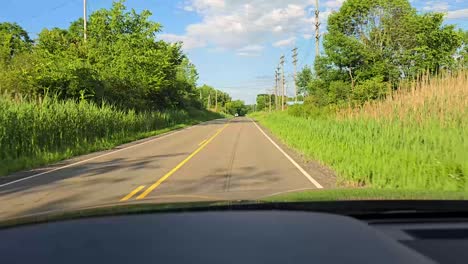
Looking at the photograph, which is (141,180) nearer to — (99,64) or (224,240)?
(224,240)

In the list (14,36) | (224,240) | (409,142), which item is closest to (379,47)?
(409,142)

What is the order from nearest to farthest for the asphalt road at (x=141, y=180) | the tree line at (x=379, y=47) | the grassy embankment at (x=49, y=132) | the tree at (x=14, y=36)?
the asphalt road at (x=141, y=180) → the grassy embankment at (x=49, y=132) → the tree line at (x=379, y=47) → the tree at (x=14, y=36)

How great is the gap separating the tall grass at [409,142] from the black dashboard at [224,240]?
5.81 meters

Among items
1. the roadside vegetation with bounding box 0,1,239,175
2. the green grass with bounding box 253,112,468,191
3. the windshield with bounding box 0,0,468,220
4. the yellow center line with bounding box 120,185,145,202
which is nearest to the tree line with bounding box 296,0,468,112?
the windshield with bounding box 0,0,468,220

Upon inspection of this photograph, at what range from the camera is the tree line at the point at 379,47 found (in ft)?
133

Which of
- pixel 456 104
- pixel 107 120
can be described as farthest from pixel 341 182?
pixel 107 120

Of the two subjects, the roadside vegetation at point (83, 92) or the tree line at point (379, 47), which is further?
the tree line at point (379, 47)

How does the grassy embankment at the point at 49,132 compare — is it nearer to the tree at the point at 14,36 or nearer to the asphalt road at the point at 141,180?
the asphalt road at the point at 141,180

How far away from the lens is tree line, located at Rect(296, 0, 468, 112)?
4041cm

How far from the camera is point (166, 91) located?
6028cm

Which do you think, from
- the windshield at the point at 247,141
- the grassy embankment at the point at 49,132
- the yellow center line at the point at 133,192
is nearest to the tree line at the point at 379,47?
the windshield at the point at 247,141

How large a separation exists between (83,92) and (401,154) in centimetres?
2540

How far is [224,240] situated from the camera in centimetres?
242

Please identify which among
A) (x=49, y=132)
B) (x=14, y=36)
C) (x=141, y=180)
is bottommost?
(x=141, y=180)
